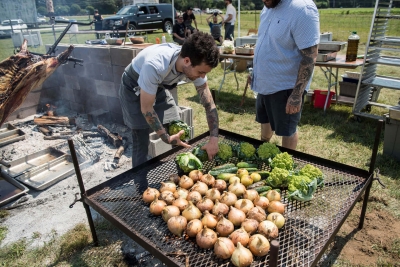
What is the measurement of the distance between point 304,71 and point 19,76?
12.0 ft

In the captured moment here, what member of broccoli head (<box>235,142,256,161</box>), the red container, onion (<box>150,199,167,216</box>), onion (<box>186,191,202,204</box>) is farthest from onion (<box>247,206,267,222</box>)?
the red container

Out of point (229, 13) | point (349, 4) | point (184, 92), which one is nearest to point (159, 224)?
point (184, 92)

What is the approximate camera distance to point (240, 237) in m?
1.84

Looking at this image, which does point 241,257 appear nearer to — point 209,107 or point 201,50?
point 201,50

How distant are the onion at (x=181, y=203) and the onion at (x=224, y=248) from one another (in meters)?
0.46

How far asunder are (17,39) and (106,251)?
15435 millimetres

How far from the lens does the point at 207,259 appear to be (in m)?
1.79

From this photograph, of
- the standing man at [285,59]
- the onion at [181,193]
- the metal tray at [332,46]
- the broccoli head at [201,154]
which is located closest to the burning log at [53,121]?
the broccoli head at [201,154]

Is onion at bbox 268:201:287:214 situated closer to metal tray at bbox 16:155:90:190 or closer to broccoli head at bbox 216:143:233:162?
broccoli head at bbox 216:143:233:162

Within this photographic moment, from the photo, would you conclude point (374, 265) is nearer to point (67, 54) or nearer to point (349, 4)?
point (67, 54)

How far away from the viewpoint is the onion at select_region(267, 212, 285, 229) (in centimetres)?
199

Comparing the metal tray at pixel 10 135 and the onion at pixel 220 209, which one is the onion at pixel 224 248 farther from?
the metal tray at pixel 10 135

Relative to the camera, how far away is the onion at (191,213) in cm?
206

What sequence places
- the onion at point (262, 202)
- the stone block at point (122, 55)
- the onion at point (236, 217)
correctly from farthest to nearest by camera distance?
the stone block at point (122, 55) → the onion at point (262, 202) → the onion at point (236, 217)
